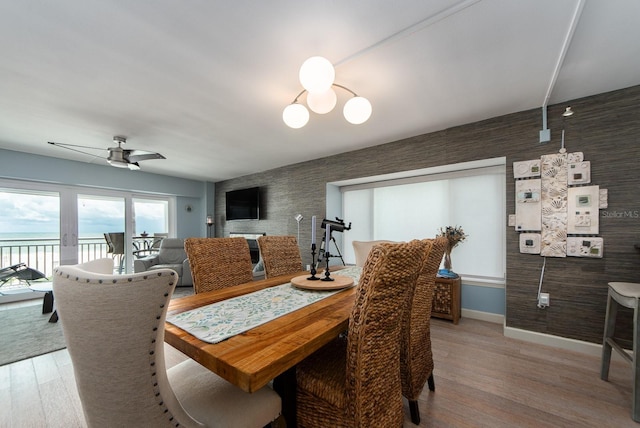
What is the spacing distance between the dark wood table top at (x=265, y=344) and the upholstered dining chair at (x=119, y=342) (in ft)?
0.51

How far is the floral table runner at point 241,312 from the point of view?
3.17 feet

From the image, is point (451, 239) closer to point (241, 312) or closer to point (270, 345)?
point (241, 312)

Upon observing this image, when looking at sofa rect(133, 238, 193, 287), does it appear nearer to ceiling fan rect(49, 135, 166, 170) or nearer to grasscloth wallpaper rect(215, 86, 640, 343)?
ceiling fan rect(49, 135, 166, 170)

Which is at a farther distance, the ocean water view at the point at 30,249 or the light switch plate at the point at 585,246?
the ocean water view at the point at 30,249

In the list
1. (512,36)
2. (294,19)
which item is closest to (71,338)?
(294,19)

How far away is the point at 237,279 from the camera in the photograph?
1.88m

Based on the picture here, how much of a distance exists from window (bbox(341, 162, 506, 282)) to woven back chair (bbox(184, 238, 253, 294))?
2.59 m

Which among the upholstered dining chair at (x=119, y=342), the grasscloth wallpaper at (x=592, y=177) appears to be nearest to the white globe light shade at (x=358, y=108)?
the upholstered dining chair at (x=119, y=342)

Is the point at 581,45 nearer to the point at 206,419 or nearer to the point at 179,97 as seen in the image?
the point at 206,419

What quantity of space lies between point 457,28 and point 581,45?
902mm

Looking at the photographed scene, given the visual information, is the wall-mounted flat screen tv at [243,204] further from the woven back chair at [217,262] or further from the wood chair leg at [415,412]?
the wood chair leg at [415,412]

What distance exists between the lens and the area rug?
235cm

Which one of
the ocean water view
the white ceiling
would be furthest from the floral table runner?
the ocean water view

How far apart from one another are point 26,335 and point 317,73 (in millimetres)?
4000
